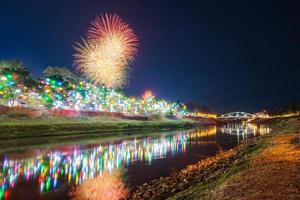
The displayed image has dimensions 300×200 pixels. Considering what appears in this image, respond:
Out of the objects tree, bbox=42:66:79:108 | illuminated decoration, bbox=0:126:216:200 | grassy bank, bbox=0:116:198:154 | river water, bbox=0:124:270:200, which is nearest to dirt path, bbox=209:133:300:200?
river water, bbox=0:124:270:200

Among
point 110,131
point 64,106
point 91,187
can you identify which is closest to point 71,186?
point 91,187

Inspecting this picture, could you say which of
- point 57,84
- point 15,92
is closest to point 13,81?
point 15,92

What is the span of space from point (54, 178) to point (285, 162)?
1534cm

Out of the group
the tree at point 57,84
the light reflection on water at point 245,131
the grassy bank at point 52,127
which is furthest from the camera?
the tree at point 57,84

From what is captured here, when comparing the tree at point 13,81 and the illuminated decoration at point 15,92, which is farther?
the tree at point 13,81

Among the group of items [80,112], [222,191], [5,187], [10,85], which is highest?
[10,85]

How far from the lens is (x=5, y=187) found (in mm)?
18172

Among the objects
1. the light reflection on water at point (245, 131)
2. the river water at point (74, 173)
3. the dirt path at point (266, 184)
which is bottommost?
the river water at point (74, 173)

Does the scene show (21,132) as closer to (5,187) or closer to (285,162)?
(5,187)

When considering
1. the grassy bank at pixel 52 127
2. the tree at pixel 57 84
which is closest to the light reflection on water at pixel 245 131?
the grassy bank at pixel 52 127

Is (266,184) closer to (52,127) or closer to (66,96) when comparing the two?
(52,127)

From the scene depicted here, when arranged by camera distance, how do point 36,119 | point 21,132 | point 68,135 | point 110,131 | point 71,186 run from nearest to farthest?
point 71,186 → point 21,132 → point 68,135 → point 36,119 → point 110,131

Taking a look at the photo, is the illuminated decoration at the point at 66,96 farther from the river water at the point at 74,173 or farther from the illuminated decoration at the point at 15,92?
the river water at the point at 74,173

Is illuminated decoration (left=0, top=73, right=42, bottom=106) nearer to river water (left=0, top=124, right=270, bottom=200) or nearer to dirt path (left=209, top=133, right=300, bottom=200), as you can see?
river water (left=0, top=124, right=270, bottom=200)
